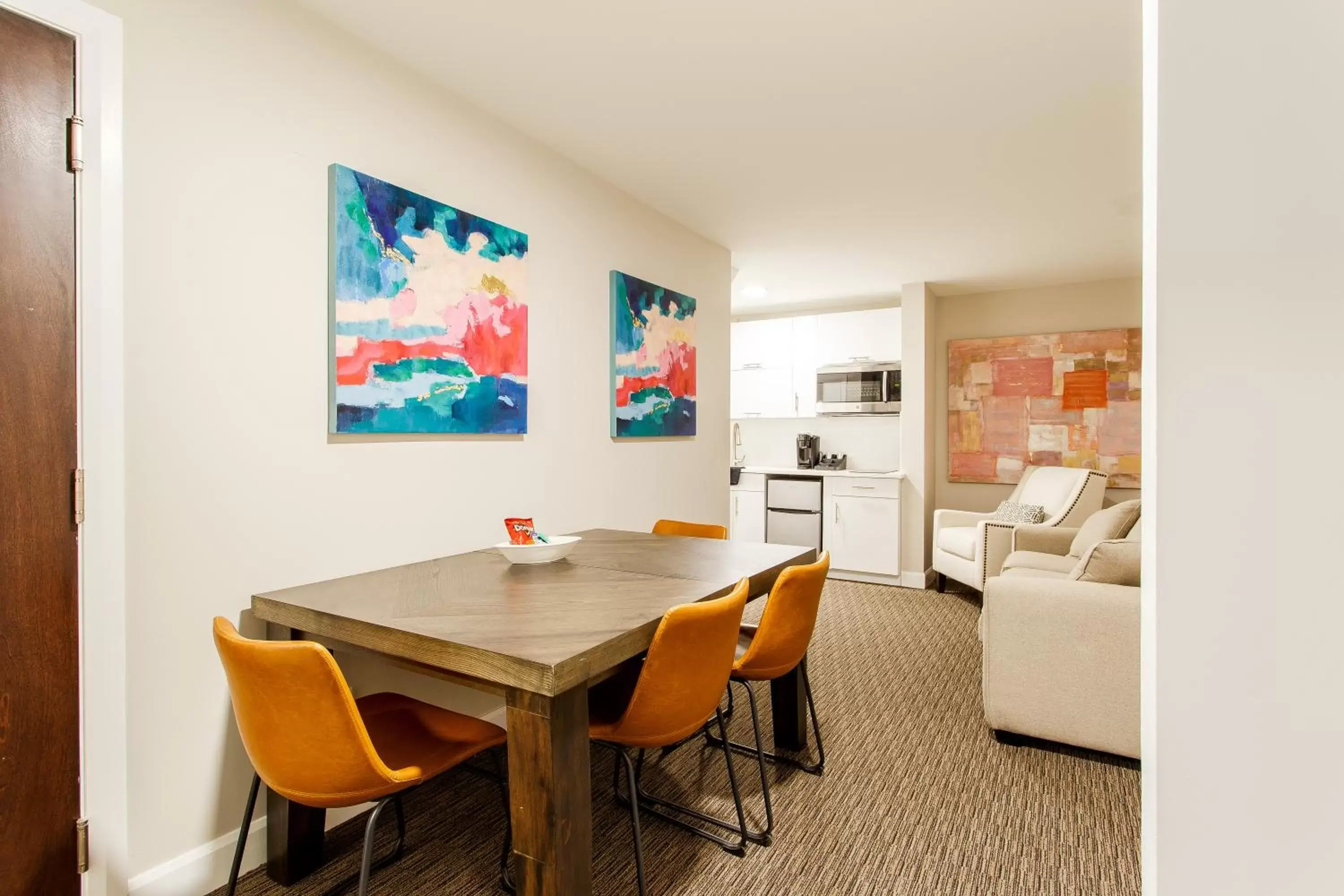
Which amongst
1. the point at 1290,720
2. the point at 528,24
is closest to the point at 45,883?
the point at 1290,720

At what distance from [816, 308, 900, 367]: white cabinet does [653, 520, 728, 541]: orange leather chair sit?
311 centimetres

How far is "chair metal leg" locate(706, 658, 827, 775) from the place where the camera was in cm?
230

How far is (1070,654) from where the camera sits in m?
2.35

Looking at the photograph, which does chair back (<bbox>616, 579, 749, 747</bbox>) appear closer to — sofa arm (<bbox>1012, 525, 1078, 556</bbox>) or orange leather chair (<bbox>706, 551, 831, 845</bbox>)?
orange leather chair (<bbox>706, 551, 831, 845</bbox>)

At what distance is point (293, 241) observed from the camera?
74.2 inches

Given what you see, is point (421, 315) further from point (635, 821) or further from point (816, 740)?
point (816, 740)

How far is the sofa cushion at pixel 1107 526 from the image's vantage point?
324 cm

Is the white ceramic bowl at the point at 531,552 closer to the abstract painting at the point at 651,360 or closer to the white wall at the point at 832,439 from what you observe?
the abstract painting at the point at 651,360

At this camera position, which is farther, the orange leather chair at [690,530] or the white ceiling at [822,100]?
the orange leather chair at [690,530]

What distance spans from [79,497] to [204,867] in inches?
39.2

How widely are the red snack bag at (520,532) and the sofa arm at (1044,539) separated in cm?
324

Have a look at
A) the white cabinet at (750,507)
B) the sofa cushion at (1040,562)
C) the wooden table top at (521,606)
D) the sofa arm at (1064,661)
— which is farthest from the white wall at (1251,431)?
the white cabinet at (750,507)

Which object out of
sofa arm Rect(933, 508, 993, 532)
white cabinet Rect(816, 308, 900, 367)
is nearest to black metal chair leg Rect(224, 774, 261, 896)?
sofa arm Rect(933, 508, 993, 532)

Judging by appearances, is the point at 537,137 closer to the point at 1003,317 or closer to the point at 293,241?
the point at 293,241
